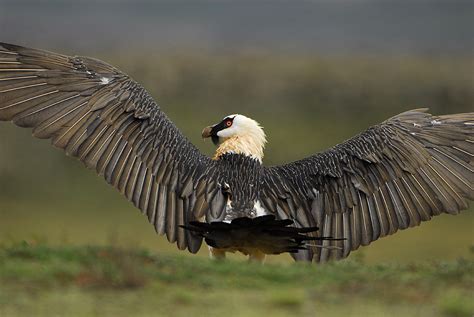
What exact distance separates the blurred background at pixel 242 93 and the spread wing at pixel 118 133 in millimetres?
729

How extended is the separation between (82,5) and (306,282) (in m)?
125

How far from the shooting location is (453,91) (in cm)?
5412

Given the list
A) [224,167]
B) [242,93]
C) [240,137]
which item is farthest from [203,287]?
[242,93]

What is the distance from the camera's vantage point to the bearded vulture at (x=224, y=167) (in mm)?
13961

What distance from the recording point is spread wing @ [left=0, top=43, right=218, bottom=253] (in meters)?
14.0

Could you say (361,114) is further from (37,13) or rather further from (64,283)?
(37,13)

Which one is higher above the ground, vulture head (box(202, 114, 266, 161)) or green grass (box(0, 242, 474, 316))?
vulture head (box(202, 114, 266, 161))

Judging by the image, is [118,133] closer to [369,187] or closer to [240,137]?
[240,137]

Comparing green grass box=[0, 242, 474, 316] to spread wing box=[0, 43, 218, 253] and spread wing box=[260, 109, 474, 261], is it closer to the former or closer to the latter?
spread wing box=[0, 43, 218, 253]

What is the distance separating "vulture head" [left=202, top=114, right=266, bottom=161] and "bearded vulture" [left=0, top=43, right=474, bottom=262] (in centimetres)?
14

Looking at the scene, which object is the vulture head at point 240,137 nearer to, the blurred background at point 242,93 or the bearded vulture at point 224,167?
the bearded vulture at point 224,167

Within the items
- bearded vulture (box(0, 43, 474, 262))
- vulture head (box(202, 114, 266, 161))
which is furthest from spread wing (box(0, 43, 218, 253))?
vulture head (box(202, 114, 266, 161))

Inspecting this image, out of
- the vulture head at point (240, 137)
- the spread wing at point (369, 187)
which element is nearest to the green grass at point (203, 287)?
the spread wing at point (369, 187)

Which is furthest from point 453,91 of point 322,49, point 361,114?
point 322,49
